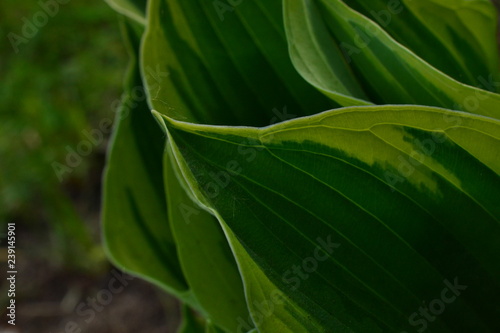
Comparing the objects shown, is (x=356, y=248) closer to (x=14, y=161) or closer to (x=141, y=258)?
(x=141, y=258)

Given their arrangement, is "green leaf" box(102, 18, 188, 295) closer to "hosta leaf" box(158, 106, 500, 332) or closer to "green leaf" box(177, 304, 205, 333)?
"green leaf" box(177, 304, 205, 333)

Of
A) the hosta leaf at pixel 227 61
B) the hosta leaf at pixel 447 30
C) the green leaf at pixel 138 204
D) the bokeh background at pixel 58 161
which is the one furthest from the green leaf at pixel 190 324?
the bokeh background at pixel 58 161

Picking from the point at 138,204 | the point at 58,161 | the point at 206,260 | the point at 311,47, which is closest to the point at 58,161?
the point at 58,161

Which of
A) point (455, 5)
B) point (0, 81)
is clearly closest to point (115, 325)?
point (0, 81)

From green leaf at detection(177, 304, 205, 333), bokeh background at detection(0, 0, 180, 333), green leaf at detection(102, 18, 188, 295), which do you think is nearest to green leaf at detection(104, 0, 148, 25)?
green leaf at detection(102, 18, 188, 295)

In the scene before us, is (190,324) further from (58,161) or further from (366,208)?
(58,161)
